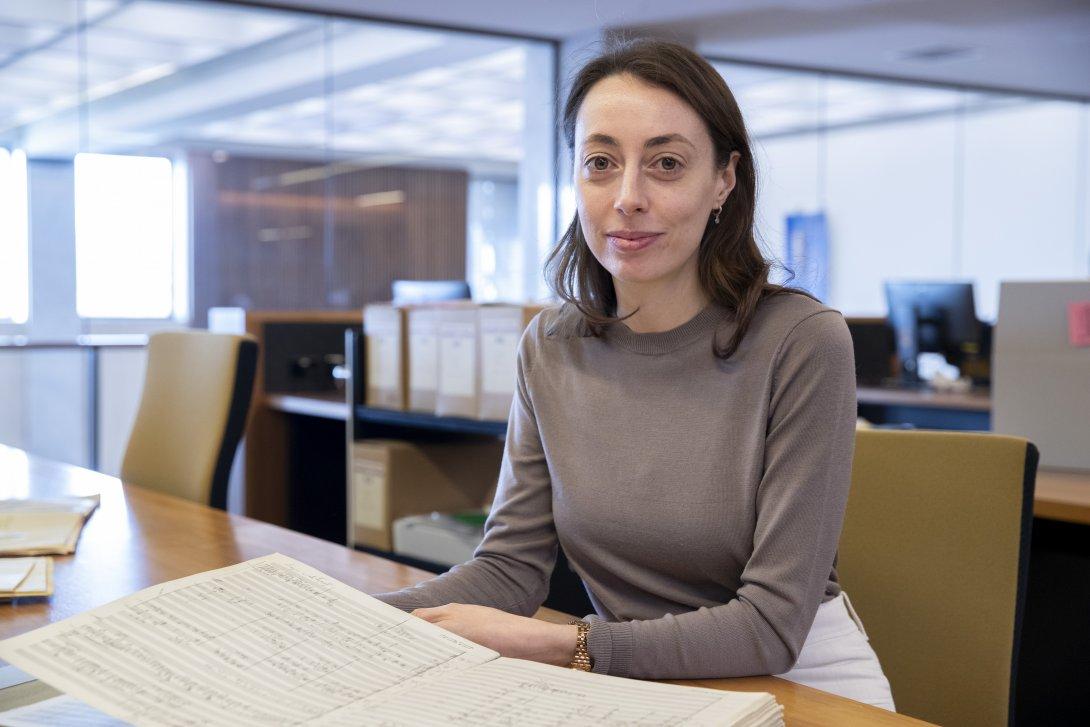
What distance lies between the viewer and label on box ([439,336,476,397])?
2.61 meters

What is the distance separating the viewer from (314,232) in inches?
223

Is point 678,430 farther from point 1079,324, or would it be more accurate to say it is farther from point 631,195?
point 1079,324

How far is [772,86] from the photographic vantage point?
7.30m

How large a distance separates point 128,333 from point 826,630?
4.40m

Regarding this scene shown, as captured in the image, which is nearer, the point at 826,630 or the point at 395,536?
the point at 826,630

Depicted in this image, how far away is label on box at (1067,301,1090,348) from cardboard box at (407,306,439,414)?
1.41 meters

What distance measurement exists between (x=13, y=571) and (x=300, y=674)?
2.07ft

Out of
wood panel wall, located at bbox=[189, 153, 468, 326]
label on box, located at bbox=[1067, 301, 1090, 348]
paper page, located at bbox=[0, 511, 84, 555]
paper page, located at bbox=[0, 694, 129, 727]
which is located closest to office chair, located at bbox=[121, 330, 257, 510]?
paper page, located at bbox=[0, 511, 84, 555]

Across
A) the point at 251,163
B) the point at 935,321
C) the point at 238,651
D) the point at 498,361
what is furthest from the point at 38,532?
the point at 251,163

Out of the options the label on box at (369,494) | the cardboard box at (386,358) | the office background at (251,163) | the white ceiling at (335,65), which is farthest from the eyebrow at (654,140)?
the white ceiling at (335,65)

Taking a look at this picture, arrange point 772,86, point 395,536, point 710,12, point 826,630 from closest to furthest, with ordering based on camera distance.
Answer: point 826,630 < point 395,536 < point 710,12 < point 772,86

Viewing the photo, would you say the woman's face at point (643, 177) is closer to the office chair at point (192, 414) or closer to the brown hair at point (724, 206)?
the brown hair at point (724, 206)

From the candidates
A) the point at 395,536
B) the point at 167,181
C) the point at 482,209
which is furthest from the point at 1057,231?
the point at 395,536

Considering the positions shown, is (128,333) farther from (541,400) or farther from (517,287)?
(541,400)
